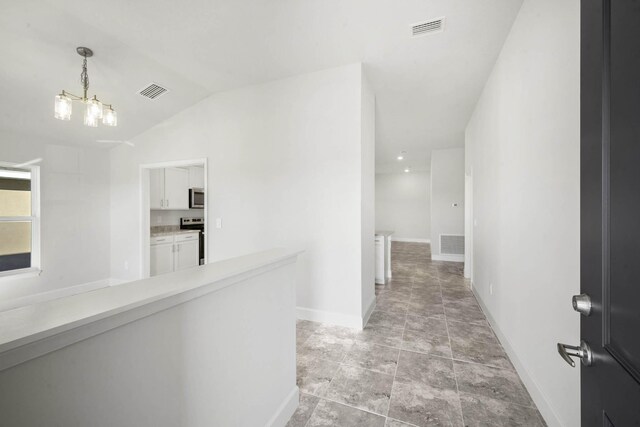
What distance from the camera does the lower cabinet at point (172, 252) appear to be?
4548 millimetres

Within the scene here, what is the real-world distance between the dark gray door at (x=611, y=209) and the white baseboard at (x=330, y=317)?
2.20 metres

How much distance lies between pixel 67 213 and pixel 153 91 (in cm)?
254

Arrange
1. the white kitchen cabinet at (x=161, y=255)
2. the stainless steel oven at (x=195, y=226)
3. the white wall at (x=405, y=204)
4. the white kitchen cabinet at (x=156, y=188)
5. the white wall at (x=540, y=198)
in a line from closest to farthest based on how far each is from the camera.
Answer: the white wall at (x=540, y=198)
the white kitchen cabinet at (x=161, y=255)
the white kitchen cabinet at (x=156, y=188)
the stainless steel oven at (x=195, y=226)
the white wall at (x=405, y=204)

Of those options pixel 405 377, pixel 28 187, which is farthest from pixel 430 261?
pixel 28 187

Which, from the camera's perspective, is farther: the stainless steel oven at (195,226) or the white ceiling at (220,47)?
the stainless steel oven at (195,226)

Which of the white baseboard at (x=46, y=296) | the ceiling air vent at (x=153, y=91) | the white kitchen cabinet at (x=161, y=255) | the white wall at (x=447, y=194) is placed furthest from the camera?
the white wall at (x=447, y=194)

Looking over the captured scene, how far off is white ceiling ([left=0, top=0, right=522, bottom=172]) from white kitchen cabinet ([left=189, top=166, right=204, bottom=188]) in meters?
1.88

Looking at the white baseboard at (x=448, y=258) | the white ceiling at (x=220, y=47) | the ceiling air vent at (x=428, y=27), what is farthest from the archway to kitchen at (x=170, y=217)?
the white baseboard at (x=448, y=258)

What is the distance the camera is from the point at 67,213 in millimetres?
4082

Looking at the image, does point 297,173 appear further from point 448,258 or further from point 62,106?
point 448,258

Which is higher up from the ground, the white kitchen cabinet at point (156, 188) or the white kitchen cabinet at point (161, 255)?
the white kitchen cabinet at point (156, 188)

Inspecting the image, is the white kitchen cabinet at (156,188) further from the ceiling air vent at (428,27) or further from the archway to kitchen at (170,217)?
the ceiling air vent at (428,27)

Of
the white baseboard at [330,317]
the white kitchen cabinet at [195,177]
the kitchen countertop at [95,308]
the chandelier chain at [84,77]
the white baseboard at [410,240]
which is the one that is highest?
the chandelier chain at [84,77]

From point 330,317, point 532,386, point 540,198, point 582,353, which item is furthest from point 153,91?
point 532,386
